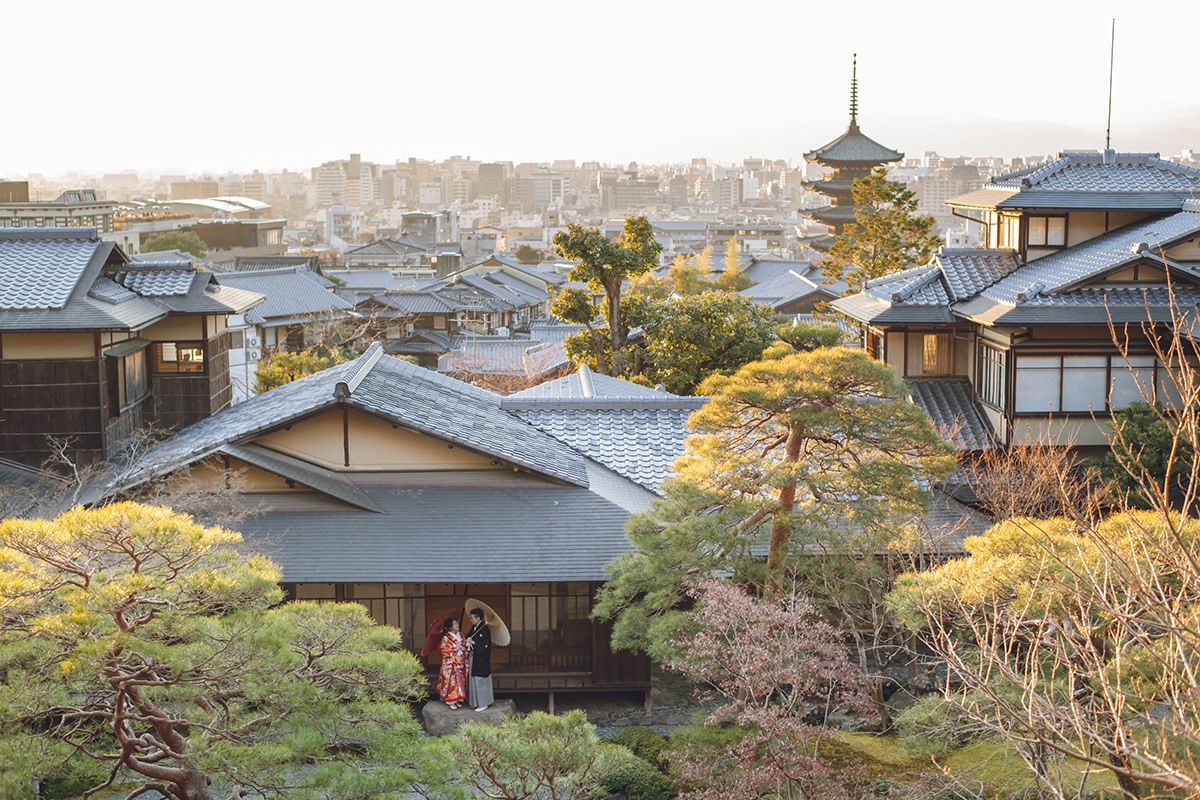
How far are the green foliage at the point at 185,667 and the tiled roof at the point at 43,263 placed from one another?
8080 mm

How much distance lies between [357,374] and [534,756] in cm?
716

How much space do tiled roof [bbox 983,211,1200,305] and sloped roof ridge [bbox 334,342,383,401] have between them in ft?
31.4

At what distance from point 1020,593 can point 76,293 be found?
12.5 m

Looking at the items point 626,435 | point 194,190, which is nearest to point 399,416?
point 626,435

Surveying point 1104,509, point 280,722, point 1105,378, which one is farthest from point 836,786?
point 1105,378

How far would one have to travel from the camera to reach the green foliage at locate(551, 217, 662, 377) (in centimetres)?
2533

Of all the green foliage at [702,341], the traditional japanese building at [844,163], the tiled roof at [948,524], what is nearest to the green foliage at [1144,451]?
the tiled roof at [948,524]

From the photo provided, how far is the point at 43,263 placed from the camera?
50.1 feet

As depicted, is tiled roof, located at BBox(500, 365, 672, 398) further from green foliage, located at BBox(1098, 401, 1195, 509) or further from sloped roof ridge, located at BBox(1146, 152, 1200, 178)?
sloped roof ridge, located at BBox(1146, 152, 1200, 178)

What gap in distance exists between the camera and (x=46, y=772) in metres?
7.08

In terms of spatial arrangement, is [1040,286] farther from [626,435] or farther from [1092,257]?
[626,435]

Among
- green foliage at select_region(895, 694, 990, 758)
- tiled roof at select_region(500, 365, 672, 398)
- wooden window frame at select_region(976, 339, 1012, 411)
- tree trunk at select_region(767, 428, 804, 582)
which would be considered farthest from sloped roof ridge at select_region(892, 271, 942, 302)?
green foliage at select_region(895, 694, 990, 758)

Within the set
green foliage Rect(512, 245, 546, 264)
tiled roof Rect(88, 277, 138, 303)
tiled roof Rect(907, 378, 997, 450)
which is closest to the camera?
tiled roof Rect(88, 277, 138, 303)

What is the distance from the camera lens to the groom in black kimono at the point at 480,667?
11375mm
